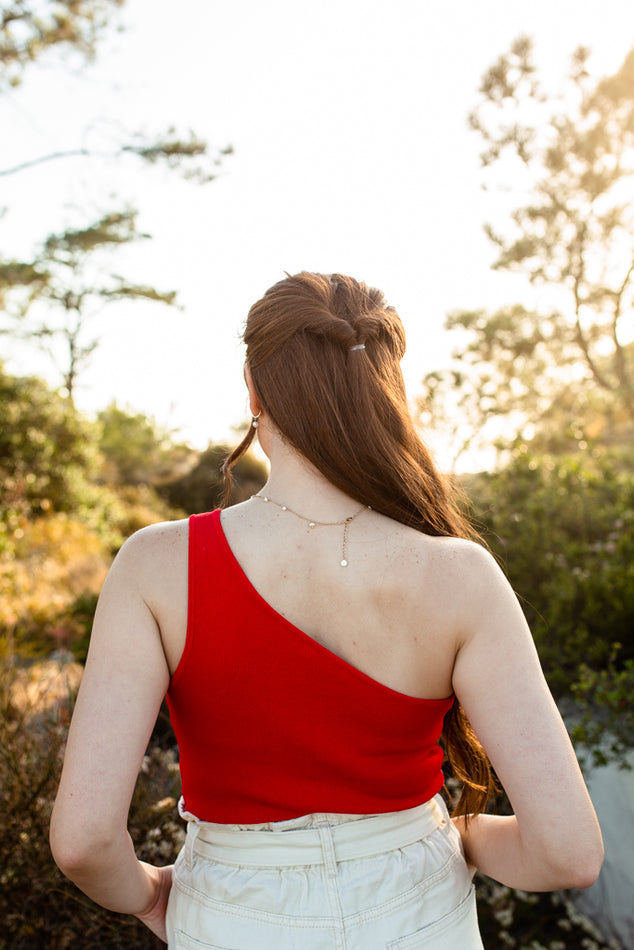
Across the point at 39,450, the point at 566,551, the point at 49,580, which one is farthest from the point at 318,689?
the point at 39,450

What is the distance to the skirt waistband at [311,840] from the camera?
119 centimetres

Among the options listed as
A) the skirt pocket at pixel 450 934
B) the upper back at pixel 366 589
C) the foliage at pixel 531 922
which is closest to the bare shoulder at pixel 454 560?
the upper back at pixel 366 589

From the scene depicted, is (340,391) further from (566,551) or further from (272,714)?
(566,551)

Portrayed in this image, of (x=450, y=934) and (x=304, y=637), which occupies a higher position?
(x=304, y=637)

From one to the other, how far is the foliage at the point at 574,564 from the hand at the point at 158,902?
1880mm

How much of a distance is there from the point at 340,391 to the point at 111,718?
2.28 ft

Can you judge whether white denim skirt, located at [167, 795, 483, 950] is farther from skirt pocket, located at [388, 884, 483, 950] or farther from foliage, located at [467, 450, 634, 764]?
foliage, located at [467, 450, 634, 764]

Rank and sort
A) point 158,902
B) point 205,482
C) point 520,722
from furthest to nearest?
point 205,482 → point 158,902 → point 520,722

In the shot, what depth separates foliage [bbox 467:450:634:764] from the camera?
302 centimetres

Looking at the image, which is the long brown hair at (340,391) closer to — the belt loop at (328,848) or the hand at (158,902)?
the belt loop at (328,848)

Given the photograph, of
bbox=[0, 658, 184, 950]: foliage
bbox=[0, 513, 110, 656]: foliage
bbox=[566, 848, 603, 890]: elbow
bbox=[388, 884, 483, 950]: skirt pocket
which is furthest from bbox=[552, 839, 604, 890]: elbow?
bbox=[0, 513, 110, 656]: foliage

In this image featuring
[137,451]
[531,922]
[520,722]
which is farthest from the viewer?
[137,451]

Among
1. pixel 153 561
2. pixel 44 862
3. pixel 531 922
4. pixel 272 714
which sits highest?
pixel 153 561

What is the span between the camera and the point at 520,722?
3.65ft
